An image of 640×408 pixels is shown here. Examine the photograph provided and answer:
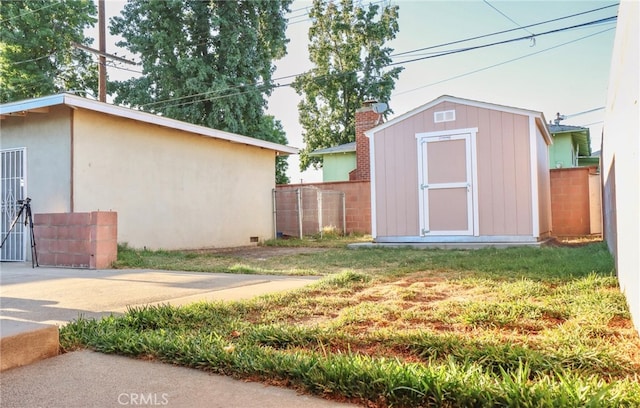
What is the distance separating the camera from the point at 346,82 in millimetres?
28969

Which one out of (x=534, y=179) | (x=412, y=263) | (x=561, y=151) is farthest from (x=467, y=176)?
(x=561, y=151)

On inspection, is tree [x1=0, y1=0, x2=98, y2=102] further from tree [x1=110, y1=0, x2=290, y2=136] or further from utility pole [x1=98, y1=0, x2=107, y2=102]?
utility pole [x1=98, y1=0, x2=107, y2=102]

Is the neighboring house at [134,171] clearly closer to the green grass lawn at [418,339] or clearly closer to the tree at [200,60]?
the green grass lawn at [418,339]

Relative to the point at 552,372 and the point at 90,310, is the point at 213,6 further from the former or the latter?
the point at 552,372

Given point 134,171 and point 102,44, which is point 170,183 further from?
point 102,44

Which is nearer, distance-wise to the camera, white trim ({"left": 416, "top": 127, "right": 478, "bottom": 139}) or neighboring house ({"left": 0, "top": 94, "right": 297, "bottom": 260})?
neighboring house ({"left": 0, "top": 94, "right": 297, "bottom": 260})

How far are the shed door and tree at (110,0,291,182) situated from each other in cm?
1217

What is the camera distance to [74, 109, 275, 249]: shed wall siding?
28.3 ft

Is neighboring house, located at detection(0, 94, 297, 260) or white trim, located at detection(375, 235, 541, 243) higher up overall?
neighboring house, located at detection(0, 94, 297, 260)

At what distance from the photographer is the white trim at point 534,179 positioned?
8.93 metres

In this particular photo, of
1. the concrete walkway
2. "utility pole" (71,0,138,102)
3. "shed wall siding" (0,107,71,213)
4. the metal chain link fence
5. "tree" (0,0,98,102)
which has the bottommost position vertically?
the concrete walkway

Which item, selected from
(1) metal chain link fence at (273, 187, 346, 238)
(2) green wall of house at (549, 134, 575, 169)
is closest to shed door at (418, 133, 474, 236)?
(1) metal chain link fence at (273, 187, 346, 238)

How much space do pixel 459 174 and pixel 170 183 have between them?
20.3ft

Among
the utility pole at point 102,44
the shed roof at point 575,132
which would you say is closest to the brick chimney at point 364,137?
the shed roof at point 575,132
